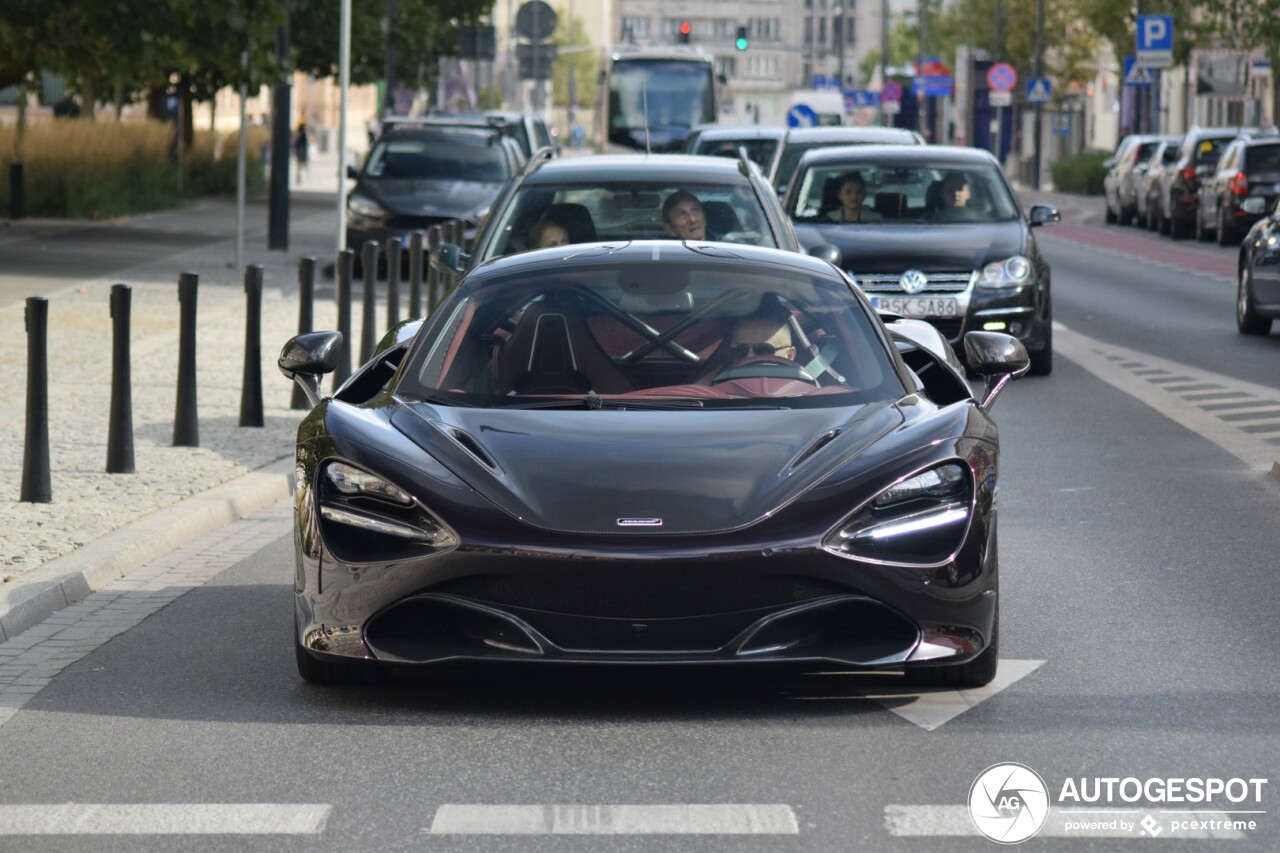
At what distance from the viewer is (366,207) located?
90.9ft

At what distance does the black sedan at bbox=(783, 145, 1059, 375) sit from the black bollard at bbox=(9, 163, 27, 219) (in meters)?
17.6

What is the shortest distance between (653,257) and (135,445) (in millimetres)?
5365

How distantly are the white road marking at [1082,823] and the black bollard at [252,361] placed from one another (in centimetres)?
832

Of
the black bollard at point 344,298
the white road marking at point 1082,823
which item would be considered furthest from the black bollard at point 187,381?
the white road marking at point 1082,823

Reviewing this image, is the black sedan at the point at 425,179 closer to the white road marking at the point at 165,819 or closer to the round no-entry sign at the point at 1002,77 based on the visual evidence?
the white road marking at the point at 165,819

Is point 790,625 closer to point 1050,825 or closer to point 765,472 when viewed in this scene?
point 765,472

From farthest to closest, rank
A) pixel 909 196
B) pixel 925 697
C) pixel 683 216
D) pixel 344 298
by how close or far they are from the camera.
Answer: pixel 909 196, pixel 344 298, pixel 683 216, pixel 925 697

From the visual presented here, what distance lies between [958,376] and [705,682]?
1.28 meters

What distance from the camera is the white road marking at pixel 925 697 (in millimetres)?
6543

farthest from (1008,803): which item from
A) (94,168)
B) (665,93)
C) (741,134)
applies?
(665,93)

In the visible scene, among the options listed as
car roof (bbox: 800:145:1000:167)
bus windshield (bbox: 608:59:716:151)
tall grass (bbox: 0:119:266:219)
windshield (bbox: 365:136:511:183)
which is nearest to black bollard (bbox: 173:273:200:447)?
car roof (bbox: 800:145:1000:167)

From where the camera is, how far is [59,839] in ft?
17.5

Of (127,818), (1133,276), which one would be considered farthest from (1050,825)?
(1133,276)

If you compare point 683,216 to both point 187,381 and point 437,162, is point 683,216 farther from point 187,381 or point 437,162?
point 437,162
